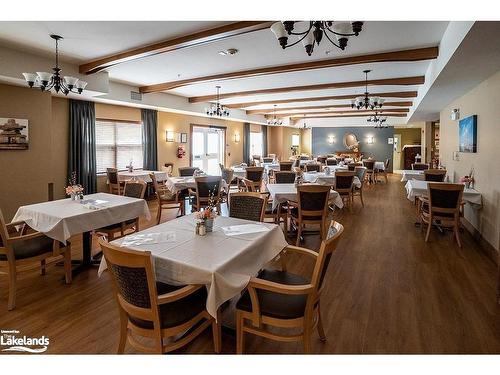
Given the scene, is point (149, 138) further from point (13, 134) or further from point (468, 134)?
point (468, 134)

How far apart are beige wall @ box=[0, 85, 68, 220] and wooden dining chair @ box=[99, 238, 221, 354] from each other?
4561mm

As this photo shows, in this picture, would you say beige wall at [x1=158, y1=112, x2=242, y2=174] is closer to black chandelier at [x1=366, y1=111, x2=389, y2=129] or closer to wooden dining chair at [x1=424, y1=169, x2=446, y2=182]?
black chandelier at [x1=366, y1=111, x2=389, y2=129]

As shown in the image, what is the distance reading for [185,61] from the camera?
5230 mm

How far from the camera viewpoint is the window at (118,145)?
7.66 meters

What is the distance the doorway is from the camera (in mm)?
10625

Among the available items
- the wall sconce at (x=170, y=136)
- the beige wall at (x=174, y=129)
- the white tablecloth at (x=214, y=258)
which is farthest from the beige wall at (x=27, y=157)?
the white tablecloth at (x=214, y=258)

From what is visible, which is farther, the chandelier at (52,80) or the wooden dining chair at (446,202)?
the wooden dining chair at (446,202)

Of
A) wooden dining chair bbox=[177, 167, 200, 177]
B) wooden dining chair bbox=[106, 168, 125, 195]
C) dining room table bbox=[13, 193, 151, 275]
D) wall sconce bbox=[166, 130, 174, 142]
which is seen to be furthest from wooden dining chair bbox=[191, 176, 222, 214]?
wall sconce bbox=[166, 130, 174, 142]

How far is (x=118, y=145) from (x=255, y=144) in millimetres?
7790

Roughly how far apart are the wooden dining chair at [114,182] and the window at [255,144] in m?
7.93

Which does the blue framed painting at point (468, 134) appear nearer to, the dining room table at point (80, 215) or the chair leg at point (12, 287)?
the dining room table at point (80, 215)

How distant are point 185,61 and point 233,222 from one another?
347 centimetres
